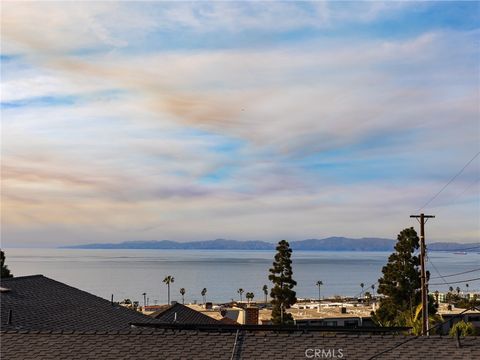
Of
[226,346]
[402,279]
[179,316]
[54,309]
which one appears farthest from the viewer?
[402,279]

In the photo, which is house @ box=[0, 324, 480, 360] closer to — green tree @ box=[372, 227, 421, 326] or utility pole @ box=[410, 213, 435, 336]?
utility pole @ box=[410, 213, 435, 336]

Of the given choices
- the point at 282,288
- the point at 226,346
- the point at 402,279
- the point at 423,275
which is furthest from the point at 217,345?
the point at 282,288

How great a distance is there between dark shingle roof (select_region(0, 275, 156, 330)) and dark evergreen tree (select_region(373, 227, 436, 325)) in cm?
4253

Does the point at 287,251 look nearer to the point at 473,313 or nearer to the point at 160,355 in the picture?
the point at 473,313

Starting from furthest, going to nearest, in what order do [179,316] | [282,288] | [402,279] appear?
[282,288] < [402,279] < [179,316]

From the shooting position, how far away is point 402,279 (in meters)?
62.5

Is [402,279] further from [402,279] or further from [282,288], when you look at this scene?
[282,288]

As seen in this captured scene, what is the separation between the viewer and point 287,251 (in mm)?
69375

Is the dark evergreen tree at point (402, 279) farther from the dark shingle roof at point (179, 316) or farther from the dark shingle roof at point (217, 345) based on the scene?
the dark shingle roof at point (217, 345)

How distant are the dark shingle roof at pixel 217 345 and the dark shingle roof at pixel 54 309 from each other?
16.8 ft

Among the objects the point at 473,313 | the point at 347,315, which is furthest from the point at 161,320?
the point at 473,313

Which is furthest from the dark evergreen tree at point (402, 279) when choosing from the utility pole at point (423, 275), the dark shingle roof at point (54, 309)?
the dark shingle roof at point (54, 309)

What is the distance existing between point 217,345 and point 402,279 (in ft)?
170

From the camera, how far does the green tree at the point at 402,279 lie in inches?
2435
